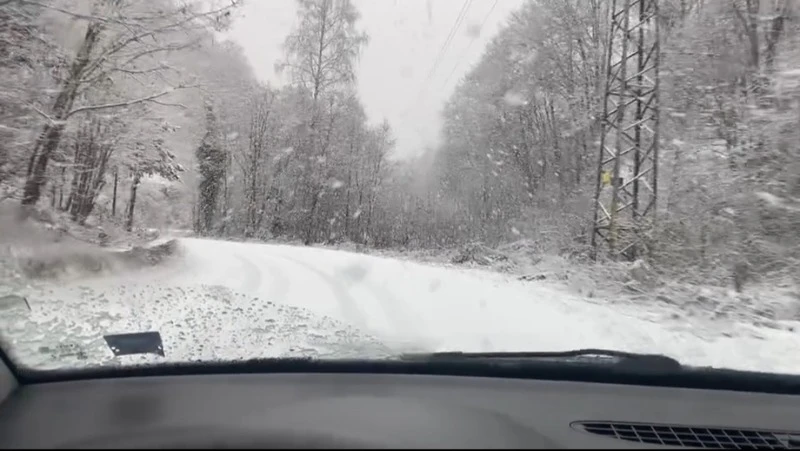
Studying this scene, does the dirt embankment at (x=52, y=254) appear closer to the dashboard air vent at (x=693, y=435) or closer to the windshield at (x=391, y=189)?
the windshield at (x=391, y=189)

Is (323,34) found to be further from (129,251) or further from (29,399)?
(29,399)

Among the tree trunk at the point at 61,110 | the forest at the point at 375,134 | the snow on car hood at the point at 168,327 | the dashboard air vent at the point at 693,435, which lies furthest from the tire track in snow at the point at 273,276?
the dashboard air vent at the point at 693,435

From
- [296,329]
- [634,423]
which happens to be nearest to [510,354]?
[634,423]

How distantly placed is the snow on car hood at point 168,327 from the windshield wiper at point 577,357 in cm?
27

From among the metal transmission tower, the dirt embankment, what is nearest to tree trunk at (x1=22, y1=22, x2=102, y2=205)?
the dirt embankment

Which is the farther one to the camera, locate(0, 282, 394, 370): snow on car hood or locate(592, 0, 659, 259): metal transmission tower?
locate(592, 0, 659, 259): metal transmission tower

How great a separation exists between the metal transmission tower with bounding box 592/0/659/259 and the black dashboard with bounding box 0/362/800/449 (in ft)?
19.1

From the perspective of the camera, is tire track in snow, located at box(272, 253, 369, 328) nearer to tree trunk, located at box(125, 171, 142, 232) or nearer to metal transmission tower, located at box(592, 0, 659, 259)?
tree trunk, located at box(125, 171, 142, 232)

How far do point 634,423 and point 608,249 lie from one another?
6.51 metres

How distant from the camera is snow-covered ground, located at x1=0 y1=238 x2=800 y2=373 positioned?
3039 mm

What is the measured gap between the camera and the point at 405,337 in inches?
143

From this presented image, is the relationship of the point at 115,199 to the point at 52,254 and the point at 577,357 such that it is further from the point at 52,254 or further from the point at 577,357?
the point at 577,357

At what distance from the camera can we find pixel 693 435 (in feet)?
7.93

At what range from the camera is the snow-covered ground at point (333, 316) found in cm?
304
